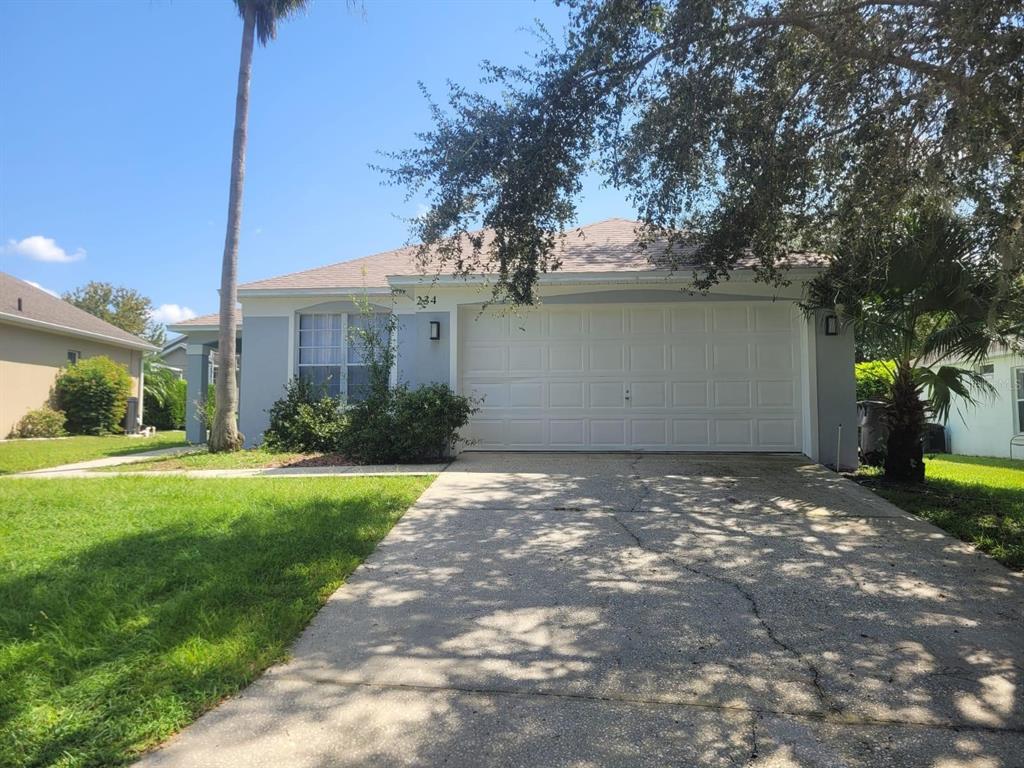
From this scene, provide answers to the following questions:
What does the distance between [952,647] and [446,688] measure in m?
2.94

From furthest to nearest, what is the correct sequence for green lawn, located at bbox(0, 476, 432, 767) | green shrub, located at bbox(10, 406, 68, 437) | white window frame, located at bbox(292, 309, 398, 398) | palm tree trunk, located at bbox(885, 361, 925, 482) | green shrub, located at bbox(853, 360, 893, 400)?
green shrub, located at bbox(10, 406, 68, 437)
green shrub, located at bbox(853, 360, 893, 400)
white window frame, located at bbox(292, 309, 398, 398)
palm tree trunk, located at bbox(885, 361, 925, 482)
green lawn, located at bbox(0, 476, 432, 767)

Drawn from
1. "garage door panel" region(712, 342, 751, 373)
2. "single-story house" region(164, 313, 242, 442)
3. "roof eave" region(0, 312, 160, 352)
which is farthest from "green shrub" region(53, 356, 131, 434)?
"garage door panel" region(712, 342, 751, 373)

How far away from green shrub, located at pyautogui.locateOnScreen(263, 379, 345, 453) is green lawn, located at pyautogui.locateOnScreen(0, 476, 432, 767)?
3.52 meters

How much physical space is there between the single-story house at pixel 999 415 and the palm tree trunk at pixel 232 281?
16.8 metres

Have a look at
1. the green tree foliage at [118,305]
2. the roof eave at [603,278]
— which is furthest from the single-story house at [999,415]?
the green tree foliage at [118,305]

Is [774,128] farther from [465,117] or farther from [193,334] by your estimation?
[193,334]

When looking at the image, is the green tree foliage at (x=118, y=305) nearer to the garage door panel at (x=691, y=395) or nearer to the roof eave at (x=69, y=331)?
the roof eave at (x=69, y=331)

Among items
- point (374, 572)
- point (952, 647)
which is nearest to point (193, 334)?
point (374, 572)

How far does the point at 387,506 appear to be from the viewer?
655 centimetres

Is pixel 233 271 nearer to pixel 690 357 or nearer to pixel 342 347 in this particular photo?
pixel 342 347

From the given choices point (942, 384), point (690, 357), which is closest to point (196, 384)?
point (690, 357)

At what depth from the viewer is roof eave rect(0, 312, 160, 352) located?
17594mm

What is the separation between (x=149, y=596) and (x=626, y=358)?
25.4 ft

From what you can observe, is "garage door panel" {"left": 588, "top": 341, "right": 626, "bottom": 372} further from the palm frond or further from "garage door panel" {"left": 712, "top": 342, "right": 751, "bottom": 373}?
the palm frond
